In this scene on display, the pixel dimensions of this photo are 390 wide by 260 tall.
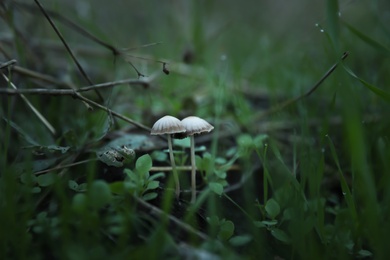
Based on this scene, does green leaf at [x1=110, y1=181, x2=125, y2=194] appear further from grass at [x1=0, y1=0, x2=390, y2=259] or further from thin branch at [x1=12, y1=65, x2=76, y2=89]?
thin branch at [x1=12, y1=65, x2=76, y2=89]

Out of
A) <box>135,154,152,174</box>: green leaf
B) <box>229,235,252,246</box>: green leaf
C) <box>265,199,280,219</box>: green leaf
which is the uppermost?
<box>135,154,152,174</box>: green leaf

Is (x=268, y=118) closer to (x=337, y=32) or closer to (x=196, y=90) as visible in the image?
(x=196, y=90)

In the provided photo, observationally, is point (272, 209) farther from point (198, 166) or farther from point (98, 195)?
point (98, 195)

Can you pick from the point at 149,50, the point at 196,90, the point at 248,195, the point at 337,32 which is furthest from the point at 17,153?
the point at 149,50

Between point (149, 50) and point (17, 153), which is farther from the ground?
point (149, 50)

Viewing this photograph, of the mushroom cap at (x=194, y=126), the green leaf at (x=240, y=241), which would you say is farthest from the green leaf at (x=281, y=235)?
A: the mushroom cap at (x=194, y=126)

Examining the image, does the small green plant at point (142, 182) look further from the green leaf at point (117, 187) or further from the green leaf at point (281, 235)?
the green leaf at point (281, 235)

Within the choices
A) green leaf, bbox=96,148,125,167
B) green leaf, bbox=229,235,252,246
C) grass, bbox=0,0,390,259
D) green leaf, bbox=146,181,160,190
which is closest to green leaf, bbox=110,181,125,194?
grass, bbox=0,0,390,259
